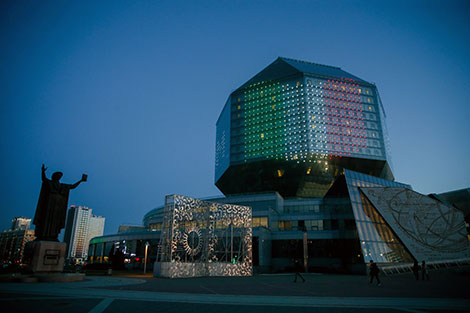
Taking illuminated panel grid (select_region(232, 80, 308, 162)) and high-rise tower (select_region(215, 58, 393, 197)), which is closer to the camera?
high-rise tower (select_region(215, 58, 393, 197))

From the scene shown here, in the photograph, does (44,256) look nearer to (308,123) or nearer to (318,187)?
(308,123)

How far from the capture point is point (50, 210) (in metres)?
18.3

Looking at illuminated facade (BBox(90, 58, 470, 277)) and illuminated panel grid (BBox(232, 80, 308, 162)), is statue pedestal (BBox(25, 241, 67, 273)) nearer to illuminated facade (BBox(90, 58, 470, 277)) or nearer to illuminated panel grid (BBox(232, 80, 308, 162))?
illuminated facade (BBox(90, 58, 470, 277))

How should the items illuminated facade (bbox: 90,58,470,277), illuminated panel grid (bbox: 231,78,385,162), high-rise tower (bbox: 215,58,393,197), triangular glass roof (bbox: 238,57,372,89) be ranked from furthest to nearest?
1. triangular glass roof (bbox: 238,57,372,89)
2. high-rise tower (bbox: 215,58,393,197)
3. illuminated panel grid (bbox: 231,78,385,162)
4. illuminated facade (bbox: 90,58,470,277)

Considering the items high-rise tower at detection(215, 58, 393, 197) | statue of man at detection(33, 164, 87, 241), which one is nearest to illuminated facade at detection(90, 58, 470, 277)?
high-rise tower at detection(215, 58, 393, 197)

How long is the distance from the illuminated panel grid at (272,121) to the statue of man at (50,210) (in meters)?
65.9

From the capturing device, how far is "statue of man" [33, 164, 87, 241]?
18.0 metres

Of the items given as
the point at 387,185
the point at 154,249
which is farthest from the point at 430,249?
the point at 154,249

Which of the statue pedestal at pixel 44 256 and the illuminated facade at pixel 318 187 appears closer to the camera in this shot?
the statue pedestal at pixel 44 256

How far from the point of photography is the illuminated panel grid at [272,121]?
8038 centimetres

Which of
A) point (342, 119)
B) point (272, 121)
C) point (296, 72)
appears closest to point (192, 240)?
point (272, 121)

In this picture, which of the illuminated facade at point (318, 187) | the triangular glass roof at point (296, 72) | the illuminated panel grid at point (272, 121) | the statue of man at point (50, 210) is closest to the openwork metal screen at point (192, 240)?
the statue of man at point (50, 210)

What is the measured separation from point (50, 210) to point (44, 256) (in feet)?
9.00

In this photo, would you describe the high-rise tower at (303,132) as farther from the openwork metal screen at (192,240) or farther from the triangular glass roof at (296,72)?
the openwork metal screen at (192,240)
